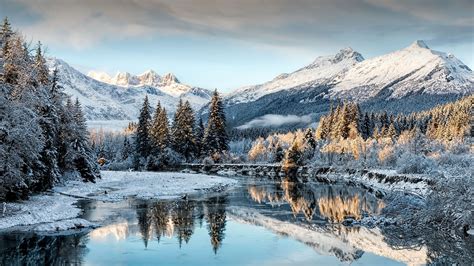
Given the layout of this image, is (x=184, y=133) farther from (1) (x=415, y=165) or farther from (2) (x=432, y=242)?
(2) (x=432, y=242)

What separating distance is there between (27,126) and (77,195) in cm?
1404

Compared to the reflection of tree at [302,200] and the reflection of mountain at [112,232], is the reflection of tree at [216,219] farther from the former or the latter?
the reflection of tree at [302,200]

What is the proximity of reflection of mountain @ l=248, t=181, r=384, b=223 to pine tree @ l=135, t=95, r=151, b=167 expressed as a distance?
40.8 metres

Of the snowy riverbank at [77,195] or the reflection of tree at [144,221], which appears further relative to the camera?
the snowy riverbank at [77,195]

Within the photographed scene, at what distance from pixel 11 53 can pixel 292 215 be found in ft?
80.5

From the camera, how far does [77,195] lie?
44.3 meters

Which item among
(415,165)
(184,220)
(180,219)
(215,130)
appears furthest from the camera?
(215,130)

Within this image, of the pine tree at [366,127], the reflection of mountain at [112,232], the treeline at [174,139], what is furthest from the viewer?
the pine tree at [366,127]

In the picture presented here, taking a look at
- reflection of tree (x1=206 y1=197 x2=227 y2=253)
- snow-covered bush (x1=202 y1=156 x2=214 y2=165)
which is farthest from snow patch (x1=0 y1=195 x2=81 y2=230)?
snow-covered bush (x1=202 y1=156 x2=214 y2=165)

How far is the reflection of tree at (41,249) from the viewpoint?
21.4 m

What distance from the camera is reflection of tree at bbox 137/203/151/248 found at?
2772 centimetres

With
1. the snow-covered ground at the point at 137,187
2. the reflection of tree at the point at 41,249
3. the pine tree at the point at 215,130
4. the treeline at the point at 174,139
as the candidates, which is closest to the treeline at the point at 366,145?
the pine tree at the point at 215,130

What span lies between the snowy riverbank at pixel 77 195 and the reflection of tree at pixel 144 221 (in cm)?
330

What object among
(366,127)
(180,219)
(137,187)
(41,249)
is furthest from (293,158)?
(41,249)
